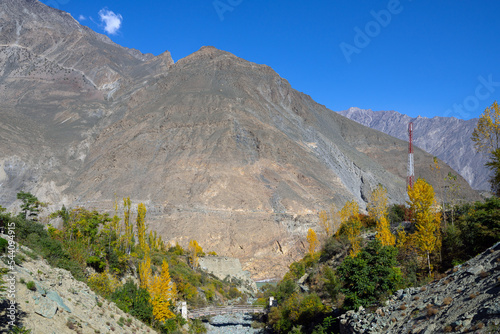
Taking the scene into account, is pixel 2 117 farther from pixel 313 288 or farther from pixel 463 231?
pixel 463 231

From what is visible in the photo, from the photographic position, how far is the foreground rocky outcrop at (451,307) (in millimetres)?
10617

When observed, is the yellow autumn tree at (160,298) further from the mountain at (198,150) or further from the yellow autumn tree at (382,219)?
the mountain at (198,150)

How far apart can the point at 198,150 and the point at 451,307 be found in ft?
276

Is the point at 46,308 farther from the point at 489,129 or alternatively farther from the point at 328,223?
the point at 328,223

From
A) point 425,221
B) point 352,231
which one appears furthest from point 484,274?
point 352,231

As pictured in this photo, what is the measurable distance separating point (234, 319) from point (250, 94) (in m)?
89.9

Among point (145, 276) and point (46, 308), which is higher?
point (145, 276)

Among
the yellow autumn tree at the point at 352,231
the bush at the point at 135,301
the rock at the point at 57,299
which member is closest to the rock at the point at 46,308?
the rock at the point at 57,299

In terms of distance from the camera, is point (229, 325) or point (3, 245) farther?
point (229, 325)

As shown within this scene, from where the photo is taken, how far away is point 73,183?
8925 cm

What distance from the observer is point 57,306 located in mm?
13656

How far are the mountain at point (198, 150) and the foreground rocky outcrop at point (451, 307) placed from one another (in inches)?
2161

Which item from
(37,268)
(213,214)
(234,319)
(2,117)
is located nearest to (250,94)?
(213,214)

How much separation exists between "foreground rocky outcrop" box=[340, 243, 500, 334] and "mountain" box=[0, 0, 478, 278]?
54.9 m
